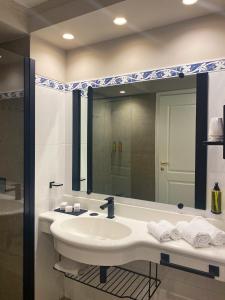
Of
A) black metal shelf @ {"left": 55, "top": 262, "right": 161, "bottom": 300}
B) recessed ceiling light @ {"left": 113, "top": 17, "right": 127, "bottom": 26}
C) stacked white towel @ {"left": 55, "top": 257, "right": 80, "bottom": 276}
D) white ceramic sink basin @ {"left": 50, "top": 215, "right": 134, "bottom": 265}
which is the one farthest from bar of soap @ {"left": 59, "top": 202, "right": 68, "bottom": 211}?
recessed ceiling light @ {"left": 113, "top": 17, "right": 127, "bottom": 26}

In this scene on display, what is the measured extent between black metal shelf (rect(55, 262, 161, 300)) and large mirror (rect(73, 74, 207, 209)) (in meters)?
0.63

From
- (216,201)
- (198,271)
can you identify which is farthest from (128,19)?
(198,271)

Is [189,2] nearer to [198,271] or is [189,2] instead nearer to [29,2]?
[29,2]

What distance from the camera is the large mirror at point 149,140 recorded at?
1.69m

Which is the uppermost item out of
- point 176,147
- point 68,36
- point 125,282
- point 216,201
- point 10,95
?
point 68,36

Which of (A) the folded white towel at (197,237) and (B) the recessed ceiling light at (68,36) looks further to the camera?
(B) the recessed ceiling light at (68,36)

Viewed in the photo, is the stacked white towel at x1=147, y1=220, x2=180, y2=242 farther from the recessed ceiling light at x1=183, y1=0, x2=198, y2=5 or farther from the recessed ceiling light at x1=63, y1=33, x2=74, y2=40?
the recessed ceiling light at x1=63, y1=33, x2=74, y2=40

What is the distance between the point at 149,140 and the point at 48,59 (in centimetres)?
111

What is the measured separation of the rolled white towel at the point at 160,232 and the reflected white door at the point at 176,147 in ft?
0.98

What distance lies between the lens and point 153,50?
1820mm

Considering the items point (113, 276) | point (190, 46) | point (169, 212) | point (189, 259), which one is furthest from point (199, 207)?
point (190, 46)

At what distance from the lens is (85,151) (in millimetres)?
2211

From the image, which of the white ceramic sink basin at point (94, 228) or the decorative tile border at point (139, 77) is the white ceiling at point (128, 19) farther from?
the white ceramic sink basin at point (94, 228)

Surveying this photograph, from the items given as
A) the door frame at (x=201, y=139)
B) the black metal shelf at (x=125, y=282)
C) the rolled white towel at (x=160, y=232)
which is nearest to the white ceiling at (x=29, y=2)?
the door frame at (x=201, y=139)
